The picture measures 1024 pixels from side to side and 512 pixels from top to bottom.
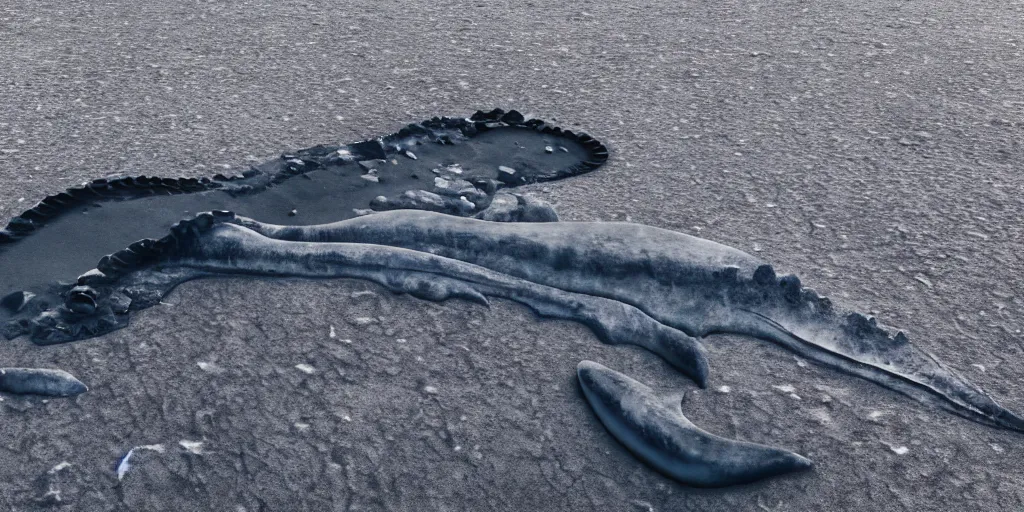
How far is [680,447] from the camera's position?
175 cm

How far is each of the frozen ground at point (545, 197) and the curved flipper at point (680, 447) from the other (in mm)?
32

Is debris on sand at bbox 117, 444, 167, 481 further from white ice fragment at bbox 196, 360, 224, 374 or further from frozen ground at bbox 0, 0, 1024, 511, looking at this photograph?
white ice fragment at bbox 196, 360, 224, 374

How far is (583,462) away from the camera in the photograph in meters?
1.78

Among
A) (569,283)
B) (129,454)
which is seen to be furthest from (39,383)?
(569,283)

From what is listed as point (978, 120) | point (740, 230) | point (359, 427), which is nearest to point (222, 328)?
point (359, 427)

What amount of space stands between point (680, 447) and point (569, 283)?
23.5 inches

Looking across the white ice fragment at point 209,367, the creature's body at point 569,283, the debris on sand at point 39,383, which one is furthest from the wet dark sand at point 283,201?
the white ice fragment at point 209,367

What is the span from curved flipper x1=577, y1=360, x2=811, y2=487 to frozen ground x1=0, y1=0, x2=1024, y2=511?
32mm

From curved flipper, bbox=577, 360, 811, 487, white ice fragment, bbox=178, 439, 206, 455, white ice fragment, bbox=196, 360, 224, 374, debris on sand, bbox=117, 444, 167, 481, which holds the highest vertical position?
→ curved flipper, bbox=577, 360, 811, 487

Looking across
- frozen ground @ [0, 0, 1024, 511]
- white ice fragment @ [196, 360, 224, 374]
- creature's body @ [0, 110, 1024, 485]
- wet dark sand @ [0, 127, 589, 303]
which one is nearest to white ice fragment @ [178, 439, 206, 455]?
frozen ground @ [0, 0, 1024, 511]

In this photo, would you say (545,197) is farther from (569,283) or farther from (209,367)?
(209,367)

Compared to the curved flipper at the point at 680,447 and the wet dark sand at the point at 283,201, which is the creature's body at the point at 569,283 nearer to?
the curved flipper at the point at 680,447

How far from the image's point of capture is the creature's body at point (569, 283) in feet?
6.68

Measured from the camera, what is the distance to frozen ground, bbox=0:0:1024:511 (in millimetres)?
1746
